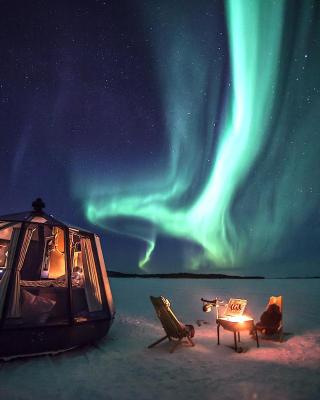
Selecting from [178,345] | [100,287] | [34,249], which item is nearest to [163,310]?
[178,345]

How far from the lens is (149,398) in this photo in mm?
4230

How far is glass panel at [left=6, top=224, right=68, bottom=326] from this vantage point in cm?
605

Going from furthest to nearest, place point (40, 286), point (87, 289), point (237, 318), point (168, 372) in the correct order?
point (40, 286), point (87, 289), point (237, 318), point (168, 372)

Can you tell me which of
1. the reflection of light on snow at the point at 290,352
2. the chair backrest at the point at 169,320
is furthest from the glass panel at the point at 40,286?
the reflection of light on snow at the point at 290,352

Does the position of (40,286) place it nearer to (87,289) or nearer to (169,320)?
(87,289)

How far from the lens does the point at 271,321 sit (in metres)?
7.68

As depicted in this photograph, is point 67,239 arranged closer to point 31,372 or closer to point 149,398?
point 31,372

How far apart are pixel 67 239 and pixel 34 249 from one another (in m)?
4.96

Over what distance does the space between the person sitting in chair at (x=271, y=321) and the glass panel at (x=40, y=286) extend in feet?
14.7

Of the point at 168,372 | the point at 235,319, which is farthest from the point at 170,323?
the point at 168,372

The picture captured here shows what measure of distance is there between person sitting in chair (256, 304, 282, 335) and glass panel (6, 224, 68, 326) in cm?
449

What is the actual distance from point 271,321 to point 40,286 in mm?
5679

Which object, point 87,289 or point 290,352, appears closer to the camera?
point 290,352

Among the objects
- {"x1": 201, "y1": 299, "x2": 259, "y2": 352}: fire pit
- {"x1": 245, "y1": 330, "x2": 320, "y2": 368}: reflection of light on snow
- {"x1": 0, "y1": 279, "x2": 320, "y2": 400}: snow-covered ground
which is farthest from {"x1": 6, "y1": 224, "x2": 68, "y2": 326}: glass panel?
{"x1": 245, "y1": 330, "x2": 320, "y2": 368}: reflection of light on snow
